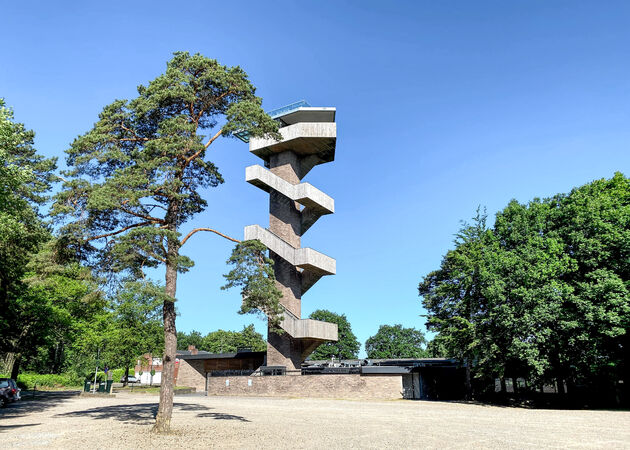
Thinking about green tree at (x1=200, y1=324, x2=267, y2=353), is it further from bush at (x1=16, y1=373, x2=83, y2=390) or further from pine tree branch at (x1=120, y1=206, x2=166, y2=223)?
pine tree branch at (x1=120, y1=206, x2=166, y2=223)

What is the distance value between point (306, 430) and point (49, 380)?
45.3 m

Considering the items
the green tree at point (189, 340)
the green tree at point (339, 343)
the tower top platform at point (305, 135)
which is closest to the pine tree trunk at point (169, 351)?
the tower top platform at point (305, 135)

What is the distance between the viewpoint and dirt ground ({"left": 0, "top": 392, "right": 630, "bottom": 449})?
13.0 metres

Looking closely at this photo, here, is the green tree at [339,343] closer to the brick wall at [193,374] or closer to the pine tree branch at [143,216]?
the brick wall at [193,374]

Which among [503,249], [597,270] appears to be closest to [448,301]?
[503,249]

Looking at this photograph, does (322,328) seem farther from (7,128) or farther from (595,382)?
(7,128)

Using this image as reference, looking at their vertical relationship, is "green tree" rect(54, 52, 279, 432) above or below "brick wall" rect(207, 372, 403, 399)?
above

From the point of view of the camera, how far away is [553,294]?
26406 millimetres

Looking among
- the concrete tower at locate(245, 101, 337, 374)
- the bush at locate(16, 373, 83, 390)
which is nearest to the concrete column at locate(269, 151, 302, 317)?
the concrete tower at locate(245, 101, 337, 374)

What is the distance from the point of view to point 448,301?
33094 millimetres

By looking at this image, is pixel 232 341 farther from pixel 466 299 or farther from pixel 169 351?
pixel 169 351

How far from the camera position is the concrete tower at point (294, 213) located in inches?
1458

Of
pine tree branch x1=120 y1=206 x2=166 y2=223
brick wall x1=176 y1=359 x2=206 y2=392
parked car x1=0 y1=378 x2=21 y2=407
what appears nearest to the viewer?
pine tree branch x1=120 y1=206 x2=166 y2=223

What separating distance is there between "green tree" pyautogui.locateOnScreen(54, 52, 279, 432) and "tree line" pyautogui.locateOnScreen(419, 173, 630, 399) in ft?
60.4
